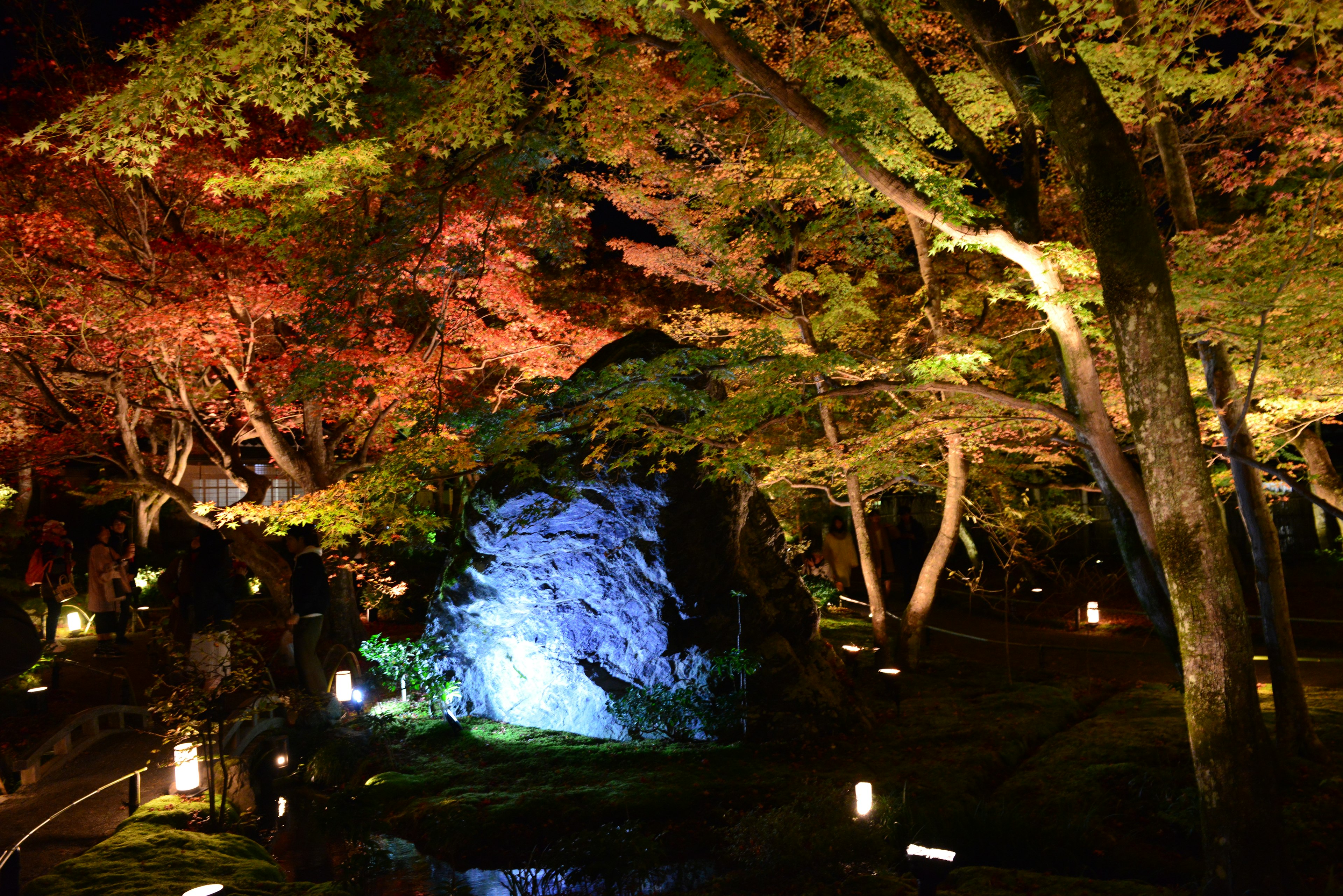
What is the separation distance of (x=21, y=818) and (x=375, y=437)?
6917 millimetres

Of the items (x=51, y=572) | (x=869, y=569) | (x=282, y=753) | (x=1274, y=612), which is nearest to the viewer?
(x=1274, y=612)

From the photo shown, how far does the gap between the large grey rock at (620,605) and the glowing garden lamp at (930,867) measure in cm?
452

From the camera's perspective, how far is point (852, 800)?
6.23 metres

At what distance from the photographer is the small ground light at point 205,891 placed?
11.9ft

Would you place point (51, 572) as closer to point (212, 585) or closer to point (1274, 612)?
point (212, 585)

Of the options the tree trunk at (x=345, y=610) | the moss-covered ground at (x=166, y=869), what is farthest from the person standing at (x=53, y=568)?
the moss-covered ground at (x=166, y=869)

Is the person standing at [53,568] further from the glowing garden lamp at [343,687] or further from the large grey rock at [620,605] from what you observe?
the large grey rock at [620,605]

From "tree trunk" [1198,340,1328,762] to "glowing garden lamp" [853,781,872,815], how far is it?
4204 mm

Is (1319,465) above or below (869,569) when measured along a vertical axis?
above

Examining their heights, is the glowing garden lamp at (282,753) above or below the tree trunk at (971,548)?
below

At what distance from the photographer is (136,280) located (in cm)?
1018

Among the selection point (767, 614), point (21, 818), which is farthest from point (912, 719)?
point (21, 818)

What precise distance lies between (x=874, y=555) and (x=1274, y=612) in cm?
569

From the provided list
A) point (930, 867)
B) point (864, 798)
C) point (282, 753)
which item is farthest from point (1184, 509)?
point (282, 753)
